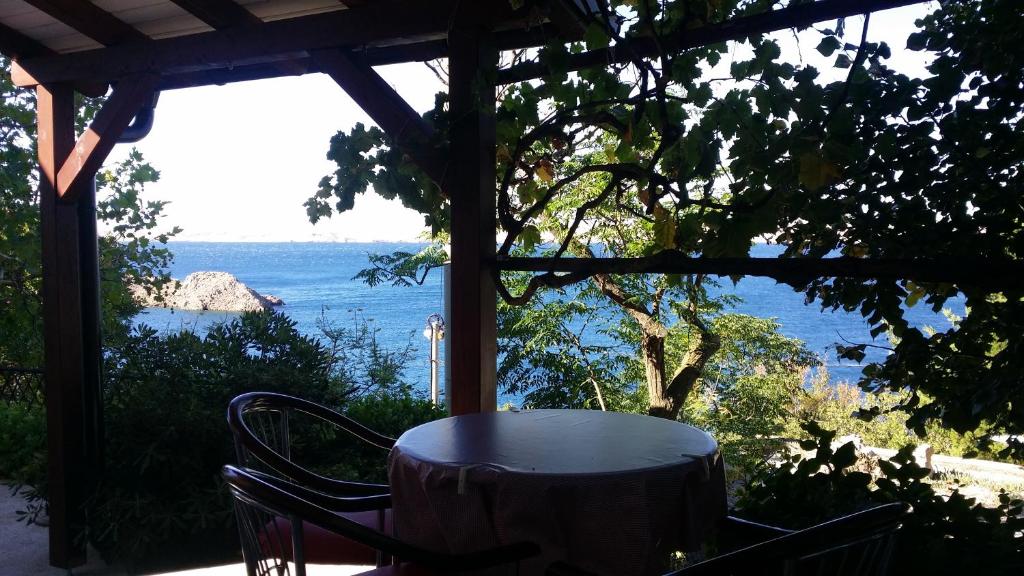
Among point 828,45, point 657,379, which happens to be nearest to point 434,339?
point 657,379

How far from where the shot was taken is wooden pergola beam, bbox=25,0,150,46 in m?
3.21

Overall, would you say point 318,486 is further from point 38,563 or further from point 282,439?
point 38,563

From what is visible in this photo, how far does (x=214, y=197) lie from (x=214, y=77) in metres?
51.1

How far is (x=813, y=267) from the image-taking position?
6.88 ft

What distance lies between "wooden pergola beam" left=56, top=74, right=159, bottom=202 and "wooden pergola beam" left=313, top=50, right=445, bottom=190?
1.04 metres

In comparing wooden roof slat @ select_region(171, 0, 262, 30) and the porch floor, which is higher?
wooden roof slat @ select_region(171, 0, 262, 30)

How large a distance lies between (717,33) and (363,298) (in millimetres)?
46167

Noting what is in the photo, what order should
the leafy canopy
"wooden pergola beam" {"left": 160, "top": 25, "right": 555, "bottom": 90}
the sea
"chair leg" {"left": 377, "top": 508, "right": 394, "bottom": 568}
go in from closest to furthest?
the leafy canopy, "chair leg" {"left": 377, "top": 508, "right": 394, "bottom": 568}, "wooden pergola beam" {"left": 160, "top": 25, "right": 555, "bottom": 90}, the sea

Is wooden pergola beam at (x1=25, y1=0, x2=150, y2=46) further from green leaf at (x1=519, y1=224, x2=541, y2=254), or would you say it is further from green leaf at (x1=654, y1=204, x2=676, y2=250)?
green leaf at (x1=654, y1=204, x2=676, y2=250)

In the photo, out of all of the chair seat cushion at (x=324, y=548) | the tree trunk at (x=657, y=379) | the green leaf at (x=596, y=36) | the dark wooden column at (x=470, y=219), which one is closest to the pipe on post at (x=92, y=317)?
the dark wooden column at (x=470, y=219)

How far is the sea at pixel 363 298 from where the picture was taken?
34.4 metres

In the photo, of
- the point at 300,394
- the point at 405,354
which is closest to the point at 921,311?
the point at 405,354

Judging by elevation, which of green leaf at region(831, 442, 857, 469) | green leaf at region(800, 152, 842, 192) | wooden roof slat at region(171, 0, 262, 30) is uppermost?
wooden roof slat at region(171, 0, 262, 30)

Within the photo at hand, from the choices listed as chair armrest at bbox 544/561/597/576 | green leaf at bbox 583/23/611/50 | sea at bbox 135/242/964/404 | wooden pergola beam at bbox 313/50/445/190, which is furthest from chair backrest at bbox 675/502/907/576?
sea at bbox 135/242/964/404
